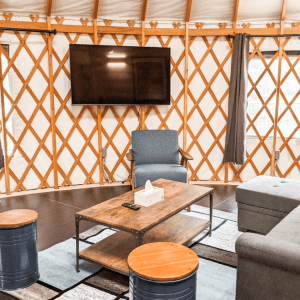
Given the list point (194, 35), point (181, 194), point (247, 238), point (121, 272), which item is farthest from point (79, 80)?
point (247, 238)

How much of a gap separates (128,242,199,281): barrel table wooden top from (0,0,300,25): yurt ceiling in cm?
313

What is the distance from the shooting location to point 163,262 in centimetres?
135

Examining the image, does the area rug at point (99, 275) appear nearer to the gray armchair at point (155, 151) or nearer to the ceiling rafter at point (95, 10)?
the gray armchair at point (155, 151)

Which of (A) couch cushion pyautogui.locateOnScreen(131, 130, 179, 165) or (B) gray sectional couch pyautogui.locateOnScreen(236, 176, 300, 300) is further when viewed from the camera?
(A) couch cushion pyautogui.locateOnScreen(131, 130, 179, 165)

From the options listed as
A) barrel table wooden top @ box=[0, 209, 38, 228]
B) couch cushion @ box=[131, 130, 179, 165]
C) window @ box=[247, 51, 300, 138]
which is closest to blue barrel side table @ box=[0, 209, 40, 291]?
barrel table wooden top @ box=[0, 209, 38, 228]

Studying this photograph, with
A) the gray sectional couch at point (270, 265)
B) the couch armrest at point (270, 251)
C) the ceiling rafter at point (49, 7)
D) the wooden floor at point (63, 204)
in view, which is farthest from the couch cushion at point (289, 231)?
the ceiling rafter at point (49, 7)

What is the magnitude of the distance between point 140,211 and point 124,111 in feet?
7.23

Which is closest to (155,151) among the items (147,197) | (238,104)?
(238,104)

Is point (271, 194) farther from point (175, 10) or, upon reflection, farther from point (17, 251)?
point (175, 10)

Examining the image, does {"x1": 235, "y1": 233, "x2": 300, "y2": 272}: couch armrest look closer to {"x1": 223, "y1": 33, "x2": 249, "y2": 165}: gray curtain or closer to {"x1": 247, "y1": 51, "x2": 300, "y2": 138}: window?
{"x1": 223, "y1": 33, "x2": 249, "y2": 165}: gray curtain

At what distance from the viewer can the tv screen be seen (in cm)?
371

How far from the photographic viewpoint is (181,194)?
96.0 inches

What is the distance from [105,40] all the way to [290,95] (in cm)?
240

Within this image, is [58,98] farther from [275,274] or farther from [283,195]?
[275,274]
